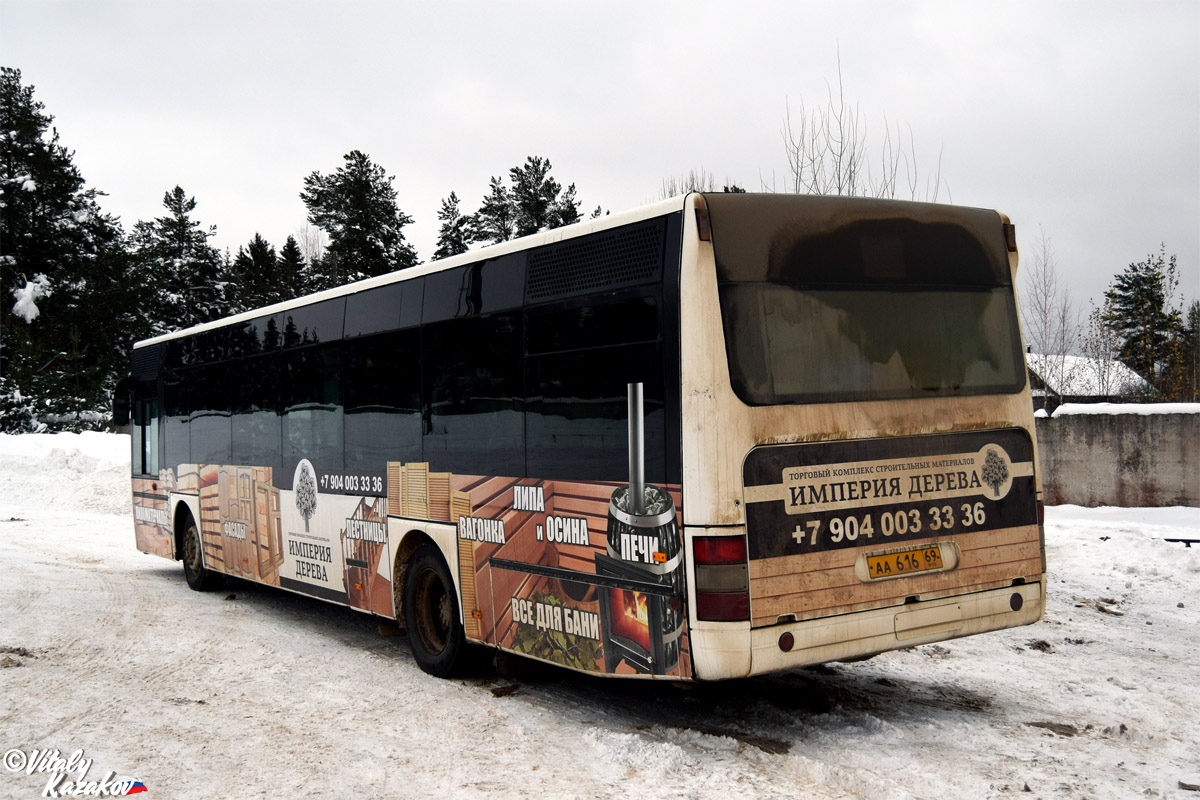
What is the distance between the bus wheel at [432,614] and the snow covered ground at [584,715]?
0.23 metres

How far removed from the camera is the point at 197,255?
64062 millimetres

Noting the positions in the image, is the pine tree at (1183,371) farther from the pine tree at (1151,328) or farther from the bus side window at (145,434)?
the bus side window at (145,434)

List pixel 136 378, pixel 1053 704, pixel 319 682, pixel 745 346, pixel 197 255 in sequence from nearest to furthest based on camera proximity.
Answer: pixel 745 346 → pixel 1053 704 → pixel 319 682 → pixel 136 378 → pixel 197 255

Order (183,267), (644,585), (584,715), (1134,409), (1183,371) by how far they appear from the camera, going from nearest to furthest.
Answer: (644,585)
(584,715)
(1134,409)
(1183,371)
(183,267)

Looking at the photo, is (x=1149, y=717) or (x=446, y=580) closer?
(x=1149, y=717)

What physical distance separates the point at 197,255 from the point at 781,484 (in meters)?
64.4

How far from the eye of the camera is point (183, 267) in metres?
62.5

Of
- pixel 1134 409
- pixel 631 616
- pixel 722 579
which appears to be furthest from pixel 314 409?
pixel 1134 409

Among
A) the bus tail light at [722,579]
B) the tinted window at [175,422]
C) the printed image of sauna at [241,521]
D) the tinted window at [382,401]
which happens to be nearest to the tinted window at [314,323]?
the tinted window at [382,401]

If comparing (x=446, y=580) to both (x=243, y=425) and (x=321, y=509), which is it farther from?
(x=243, y=425)

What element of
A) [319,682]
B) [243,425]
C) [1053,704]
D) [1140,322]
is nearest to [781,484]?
[1053,704]

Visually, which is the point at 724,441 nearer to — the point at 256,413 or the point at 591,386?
the point at 591,386

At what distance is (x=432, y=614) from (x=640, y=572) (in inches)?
120

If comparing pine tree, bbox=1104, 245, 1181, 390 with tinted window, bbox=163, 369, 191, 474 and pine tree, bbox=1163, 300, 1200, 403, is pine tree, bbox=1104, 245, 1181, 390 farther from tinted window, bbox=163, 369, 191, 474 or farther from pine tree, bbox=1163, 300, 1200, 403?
tinted window, bbox=163, 369, 191, 474
